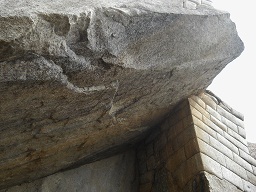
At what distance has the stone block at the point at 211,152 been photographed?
6.30ft

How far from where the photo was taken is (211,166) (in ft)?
6.08

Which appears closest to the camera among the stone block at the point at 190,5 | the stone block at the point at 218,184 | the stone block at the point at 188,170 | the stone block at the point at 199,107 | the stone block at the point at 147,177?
the stone block at the point at 190,5

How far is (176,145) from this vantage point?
7.00ft

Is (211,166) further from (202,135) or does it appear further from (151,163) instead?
(151,163)

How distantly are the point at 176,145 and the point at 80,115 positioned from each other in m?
0.88

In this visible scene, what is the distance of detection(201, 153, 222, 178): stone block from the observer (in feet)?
5.98

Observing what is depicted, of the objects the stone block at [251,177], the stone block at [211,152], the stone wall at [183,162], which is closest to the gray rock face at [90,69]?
the stone wall at [183,162]

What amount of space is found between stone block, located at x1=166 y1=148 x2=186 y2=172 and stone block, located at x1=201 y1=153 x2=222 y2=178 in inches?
6.5

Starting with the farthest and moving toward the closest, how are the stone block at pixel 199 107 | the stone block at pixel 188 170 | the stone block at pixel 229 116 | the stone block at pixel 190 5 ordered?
the stone block at pixel 229 116, the stone block at pixel 199 107, the stone block at pixel 188 170, the stone block at pixel 190 5

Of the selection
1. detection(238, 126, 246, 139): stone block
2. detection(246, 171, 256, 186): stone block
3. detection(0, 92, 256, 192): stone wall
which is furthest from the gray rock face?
detection(246, 171, 256, 186): stone block

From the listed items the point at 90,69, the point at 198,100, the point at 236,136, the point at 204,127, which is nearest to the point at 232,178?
the point at 204,127

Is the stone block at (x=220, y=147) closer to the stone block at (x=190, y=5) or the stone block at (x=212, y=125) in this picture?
the stone block at (x=212, y=125)

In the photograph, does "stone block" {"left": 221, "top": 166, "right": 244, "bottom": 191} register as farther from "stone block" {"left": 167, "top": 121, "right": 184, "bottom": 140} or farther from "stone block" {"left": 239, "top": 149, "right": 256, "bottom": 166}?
"stone block" {"left": 167, "top": 121, "right": 184, "bottom": 140}

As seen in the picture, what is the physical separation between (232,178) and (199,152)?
0.97 feet
